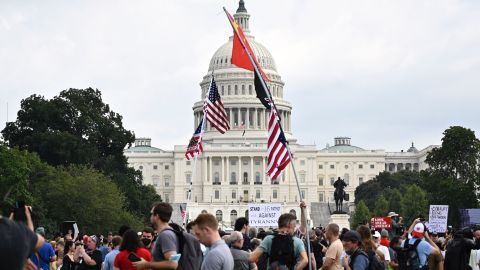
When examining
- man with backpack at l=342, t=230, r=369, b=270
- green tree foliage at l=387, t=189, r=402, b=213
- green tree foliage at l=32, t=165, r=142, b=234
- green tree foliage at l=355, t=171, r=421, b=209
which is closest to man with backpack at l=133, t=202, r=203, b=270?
man with backpack at l=342, t=230, r=369, b=270

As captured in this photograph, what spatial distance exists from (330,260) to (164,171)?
545 ft

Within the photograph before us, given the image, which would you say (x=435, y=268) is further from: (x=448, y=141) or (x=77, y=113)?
(x=77, y=113)

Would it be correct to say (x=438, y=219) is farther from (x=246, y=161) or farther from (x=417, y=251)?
(x=246, y=161)

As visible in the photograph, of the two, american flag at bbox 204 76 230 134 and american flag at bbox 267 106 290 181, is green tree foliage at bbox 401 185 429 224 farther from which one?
american flag at bbox 267 106 290 181

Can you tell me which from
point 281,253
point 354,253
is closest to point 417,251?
point 354,253

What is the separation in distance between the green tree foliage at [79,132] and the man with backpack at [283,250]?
7269cm

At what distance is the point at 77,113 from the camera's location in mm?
91812

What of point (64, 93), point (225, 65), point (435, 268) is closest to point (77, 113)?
point (64, 93)

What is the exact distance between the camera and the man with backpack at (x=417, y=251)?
60.0 feet

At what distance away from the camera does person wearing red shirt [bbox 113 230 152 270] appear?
45.0 ft

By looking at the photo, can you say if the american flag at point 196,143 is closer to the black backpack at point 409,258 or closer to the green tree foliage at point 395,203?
the black backpack at point 409,258

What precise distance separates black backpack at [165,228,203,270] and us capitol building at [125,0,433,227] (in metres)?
148

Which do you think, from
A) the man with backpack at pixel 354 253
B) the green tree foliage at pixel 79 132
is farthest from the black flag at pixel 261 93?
the green tree foliage at pixel 79 132

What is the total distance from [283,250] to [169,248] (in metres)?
3.10
